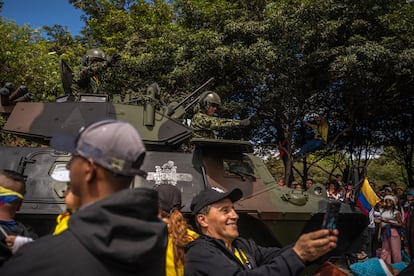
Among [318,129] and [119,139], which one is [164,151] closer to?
[119,139]

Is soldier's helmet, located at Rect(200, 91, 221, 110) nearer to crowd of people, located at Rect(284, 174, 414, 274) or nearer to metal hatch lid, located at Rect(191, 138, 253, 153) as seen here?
metal hatch lid, located at Rect(191, 138, 253, 153)

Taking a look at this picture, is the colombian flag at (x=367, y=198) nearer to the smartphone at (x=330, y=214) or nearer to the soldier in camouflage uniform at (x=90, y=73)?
the soldier in camouflage uniform at (x=90, y=73)

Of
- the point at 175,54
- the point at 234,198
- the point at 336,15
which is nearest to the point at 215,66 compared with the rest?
the point at 175,54

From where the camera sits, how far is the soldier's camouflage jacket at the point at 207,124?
7.05m

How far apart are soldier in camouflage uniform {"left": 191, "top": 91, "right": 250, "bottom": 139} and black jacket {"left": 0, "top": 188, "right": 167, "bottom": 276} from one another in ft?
18.0

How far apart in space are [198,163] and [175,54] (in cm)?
904

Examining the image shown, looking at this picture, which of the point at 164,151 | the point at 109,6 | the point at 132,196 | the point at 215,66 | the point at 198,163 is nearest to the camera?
the point at 132,196

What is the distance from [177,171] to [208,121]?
4.15 feet

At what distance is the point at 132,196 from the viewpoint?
160 centimetres

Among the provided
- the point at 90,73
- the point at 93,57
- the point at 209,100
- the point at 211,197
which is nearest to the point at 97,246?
the point at 211,197

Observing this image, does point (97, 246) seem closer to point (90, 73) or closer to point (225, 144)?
point (225, 144)

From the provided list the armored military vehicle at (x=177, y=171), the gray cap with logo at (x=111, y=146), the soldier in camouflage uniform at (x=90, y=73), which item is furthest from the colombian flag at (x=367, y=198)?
the gray cap with logo at (x=111, y=146)

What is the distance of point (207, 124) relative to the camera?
23.4ft

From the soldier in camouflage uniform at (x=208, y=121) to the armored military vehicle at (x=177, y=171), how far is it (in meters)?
0.42
